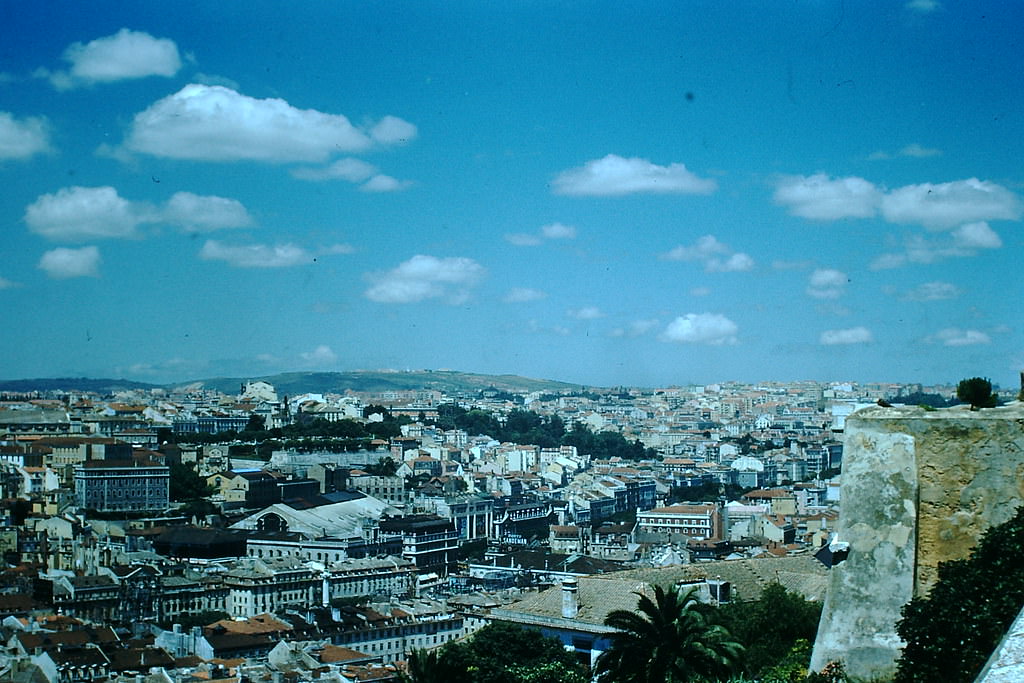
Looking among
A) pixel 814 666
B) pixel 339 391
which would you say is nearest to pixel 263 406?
pixel 339 391

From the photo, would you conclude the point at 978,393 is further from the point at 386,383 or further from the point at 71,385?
the point at 386,383

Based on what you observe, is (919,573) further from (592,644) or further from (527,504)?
(527,504)

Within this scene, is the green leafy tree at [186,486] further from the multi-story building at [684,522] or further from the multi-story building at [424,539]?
the multi-story building at [684,522]

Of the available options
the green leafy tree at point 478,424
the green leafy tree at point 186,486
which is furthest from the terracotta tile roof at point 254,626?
the green leafy tree at point 478,424

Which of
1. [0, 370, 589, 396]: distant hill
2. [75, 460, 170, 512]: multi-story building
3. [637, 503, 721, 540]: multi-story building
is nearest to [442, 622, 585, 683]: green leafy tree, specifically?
[75, 460, 170, 512]: multi-story building

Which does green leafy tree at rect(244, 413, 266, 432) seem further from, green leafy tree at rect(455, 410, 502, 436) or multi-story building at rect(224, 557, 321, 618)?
multi-story building at rect(224, 557, 321, 618)

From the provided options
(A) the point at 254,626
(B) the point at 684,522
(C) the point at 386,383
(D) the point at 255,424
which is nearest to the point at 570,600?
(A) the point at 254,626

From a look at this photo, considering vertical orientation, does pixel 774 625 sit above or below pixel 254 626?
above
